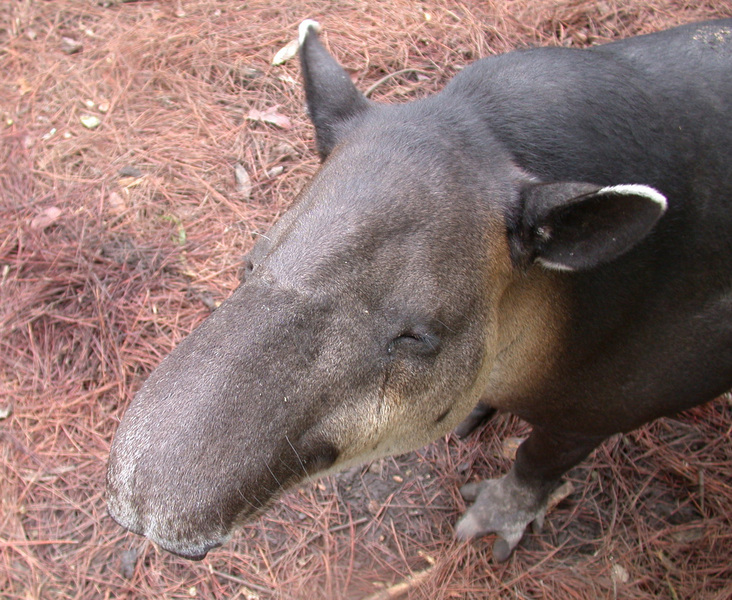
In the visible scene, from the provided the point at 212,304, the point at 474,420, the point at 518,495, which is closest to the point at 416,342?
the point at 518,495

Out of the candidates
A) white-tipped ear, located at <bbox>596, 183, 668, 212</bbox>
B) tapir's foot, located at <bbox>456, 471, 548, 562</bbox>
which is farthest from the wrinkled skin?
tapir's foot, located at <bbox>456, 471, 548, 562</bbox>

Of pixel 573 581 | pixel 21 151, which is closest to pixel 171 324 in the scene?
pixel 21 151

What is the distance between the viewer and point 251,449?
178 centimetres

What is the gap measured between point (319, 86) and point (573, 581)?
9.46 ft

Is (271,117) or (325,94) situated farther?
(271,117)

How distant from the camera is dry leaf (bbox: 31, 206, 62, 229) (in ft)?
15.1

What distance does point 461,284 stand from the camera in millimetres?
2176

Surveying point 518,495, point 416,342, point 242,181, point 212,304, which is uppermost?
point 416,342

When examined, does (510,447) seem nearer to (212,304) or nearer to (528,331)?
(528,331)

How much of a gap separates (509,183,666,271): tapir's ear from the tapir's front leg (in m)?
1.38

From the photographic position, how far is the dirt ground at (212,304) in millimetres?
3600

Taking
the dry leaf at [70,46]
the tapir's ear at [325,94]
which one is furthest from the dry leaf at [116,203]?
the tapir's ear at [325,94]

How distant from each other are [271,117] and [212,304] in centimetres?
165

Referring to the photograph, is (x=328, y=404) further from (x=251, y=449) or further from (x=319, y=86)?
(x=319, y=86)
